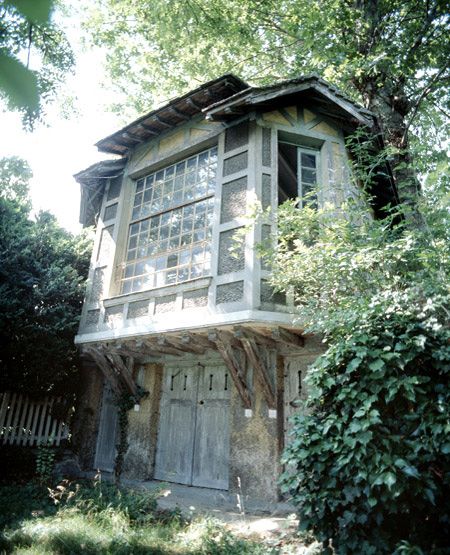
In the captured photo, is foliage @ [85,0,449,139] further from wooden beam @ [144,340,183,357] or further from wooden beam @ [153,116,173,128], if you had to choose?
wooden beam @ [144,340,183,357]

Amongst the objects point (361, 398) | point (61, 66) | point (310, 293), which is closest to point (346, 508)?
point (361, 398)

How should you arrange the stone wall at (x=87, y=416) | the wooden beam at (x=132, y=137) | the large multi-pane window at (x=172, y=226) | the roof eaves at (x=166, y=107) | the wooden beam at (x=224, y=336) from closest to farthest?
the wooden beam at (x=224, y=336) < the roof eaves at (x=166, y=107) < the large multi-pane window at (x=172, y=226) < the wooden beam at (x=132, y=137) < the stone wall at (x=87, y=416)

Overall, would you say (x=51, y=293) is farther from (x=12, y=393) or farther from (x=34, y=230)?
(x=12, y=393)

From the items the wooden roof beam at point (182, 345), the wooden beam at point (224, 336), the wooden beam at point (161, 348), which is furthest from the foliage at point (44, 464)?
the wooden beam at point (224, 336)

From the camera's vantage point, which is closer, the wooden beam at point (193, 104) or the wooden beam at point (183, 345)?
the wooden beam at point (183, 345)

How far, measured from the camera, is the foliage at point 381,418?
315 centimetres

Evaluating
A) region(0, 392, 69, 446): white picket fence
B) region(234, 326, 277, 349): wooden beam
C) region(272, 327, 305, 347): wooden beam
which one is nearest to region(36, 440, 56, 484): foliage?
region(0, 392, 69, 446): white picket fence

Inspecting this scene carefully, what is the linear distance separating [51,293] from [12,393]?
7.89 ft

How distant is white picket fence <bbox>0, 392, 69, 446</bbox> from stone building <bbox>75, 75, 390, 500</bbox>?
1.95ft

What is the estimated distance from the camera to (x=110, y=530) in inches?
184

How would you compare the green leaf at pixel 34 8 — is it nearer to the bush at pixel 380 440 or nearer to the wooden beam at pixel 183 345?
the bush at pixel 380 440

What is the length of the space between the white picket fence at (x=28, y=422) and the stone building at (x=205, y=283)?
0.60 metres

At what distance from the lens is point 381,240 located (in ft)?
15.5

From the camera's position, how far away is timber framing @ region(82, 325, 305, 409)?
19.9ft
